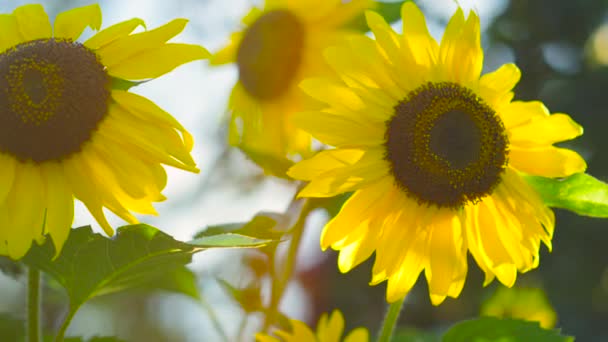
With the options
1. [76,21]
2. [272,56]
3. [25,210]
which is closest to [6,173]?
[25,210]

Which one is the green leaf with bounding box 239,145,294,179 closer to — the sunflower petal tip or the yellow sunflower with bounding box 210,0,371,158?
the sunflower petal tip

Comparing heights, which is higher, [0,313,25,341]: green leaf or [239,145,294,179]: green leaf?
[239,145,294,179]: green leaf

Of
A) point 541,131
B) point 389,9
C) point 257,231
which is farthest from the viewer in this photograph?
point 389,9

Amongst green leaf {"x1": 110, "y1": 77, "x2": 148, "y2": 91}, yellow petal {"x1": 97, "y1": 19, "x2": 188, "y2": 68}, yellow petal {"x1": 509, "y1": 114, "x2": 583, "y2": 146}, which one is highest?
yellow petal {"x1": 97, "y1": 19, "x2": 188, "y2": 68}

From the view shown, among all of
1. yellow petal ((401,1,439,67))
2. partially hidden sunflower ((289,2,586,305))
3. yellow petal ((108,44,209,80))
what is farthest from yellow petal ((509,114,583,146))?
yellow petal ((108,44,209,80))

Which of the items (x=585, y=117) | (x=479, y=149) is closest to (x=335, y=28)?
(x=479, y=149)

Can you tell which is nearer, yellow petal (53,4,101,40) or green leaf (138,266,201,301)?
yellow petal (53,4,101,40)

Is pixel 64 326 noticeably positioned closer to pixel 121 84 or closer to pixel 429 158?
pixel 121 84

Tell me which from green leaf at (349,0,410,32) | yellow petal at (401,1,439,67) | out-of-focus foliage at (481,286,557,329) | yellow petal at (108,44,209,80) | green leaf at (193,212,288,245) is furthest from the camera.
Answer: out-of-focus foliage at (481,286,557,329)
